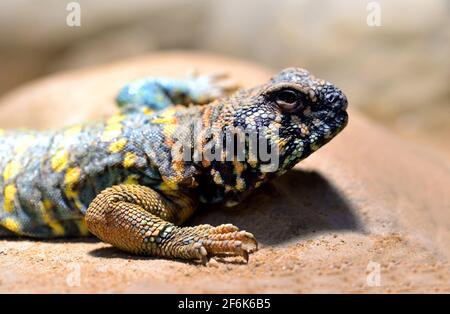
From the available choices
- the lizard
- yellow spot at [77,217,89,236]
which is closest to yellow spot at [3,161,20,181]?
the lizard

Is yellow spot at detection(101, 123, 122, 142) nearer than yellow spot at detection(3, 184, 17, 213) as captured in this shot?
Yes

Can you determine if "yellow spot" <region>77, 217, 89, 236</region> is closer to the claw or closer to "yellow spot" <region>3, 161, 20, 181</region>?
"yellow spot" <region>3, 161, 20, 181</region>

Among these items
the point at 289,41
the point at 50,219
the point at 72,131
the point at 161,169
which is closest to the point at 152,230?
the point at 161,169

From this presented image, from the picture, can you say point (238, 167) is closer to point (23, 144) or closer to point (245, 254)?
point (245, 254)

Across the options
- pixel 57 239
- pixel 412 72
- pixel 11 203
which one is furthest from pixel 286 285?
pixel 412 72

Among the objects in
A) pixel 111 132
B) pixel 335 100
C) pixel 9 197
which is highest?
pixel 335 100

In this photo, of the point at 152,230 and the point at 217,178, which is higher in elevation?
the point at 217,178

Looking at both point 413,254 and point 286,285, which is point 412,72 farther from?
point 286,285
